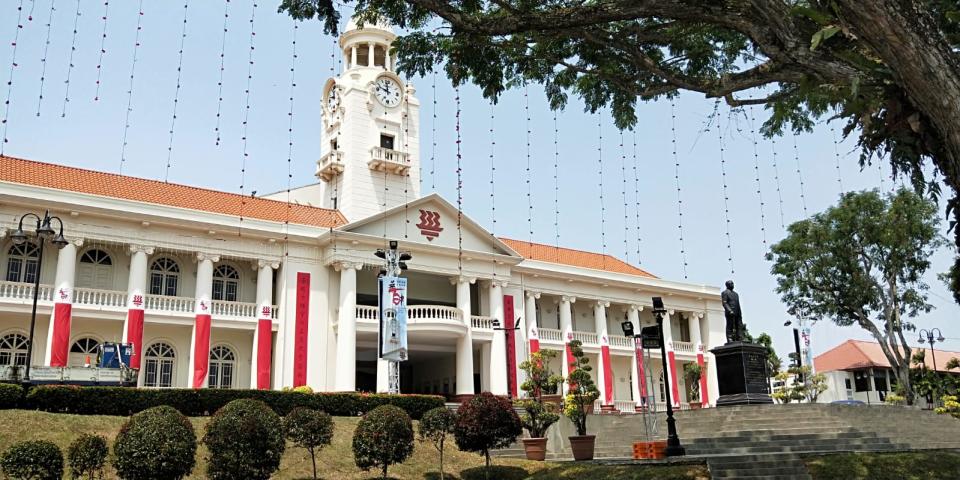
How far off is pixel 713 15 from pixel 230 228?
23.7m

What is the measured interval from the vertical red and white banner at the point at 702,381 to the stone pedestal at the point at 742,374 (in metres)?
19.0

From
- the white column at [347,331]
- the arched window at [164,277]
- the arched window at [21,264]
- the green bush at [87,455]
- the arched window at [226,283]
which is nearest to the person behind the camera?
the green bush at [87,455]

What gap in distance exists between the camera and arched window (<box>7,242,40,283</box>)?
25953mm

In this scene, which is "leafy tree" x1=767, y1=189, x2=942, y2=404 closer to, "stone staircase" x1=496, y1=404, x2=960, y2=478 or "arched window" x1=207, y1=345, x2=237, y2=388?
"stone staircase" x1=496, y1=404, x2=960, y2=478

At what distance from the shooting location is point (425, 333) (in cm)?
3097

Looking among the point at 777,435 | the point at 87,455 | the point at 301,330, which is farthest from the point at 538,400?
the point at 87,455

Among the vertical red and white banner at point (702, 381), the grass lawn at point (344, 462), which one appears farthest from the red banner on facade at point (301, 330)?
the vertical red and white banner at point (702, 381)

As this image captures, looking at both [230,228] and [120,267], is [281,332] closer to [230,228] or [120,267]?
[230,228]

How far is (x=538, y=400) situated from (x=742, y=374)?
619cm

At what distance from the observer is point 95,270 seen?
27.7m

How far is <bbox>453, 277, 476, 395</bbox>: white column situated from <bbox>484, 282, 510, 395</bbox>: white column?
1.25 meters

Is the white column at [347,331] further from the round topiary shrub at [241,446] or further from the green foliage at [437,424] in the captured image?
the round topiary shrub at [241,446]

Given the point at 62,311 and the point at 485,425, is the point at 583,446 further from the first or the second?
the point at 62,311

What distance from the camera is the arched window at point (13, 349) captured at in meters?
25.5
